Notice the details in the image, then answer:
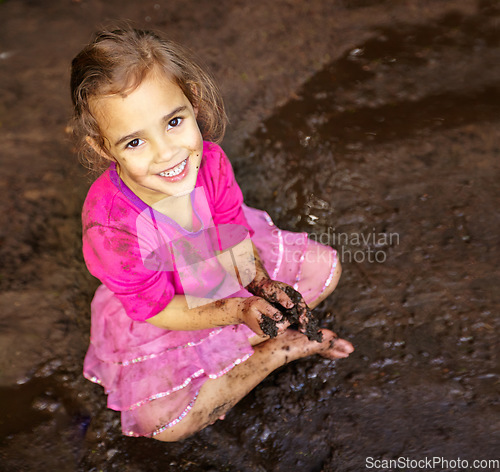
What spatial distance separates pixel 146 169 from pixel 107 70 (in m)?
0.23

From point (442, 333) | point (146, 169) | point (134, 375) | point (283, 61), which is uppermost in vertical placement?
point (146, 169)

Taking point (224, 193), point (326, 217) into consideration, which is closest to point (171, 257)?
point (224, 193)

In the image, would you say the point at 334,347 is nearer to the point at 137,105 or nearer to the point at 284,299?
the point at 284,299

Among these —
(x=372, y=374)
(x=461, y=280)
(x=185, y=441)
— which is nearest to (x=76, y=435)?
(x=185, y=441)

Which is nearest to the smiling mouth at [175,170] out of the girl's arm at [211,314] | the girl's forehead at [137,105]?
the girl's forehead at [137,105]

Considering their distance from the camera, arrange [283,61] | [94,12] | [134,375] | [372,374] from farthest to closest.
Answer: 1. [94,12]
2. [283,61]
3. [372,374]
4. [134,375]

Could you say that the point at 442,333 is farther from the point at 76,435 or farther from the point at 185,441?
the point at 76,435

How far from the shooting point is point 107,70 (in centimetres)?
106

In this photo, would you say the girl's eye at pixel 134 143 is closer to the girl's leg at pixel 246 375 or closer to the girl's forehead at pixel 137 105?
the girl's forehead at pixel 137 105

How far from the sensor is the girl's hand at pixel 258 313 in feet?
3.98

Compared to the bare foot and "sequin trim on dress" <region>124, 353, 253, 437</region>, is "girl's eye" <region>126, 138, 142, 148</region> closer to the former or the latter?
"sequin trim on dress" <region>124, 353, 253, 437</region>

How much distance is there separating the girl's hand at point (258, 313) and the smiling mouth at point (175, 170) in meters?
0.37

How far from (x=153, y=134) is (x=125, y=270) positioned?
352 mm

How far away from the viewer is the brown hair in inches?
42.0
